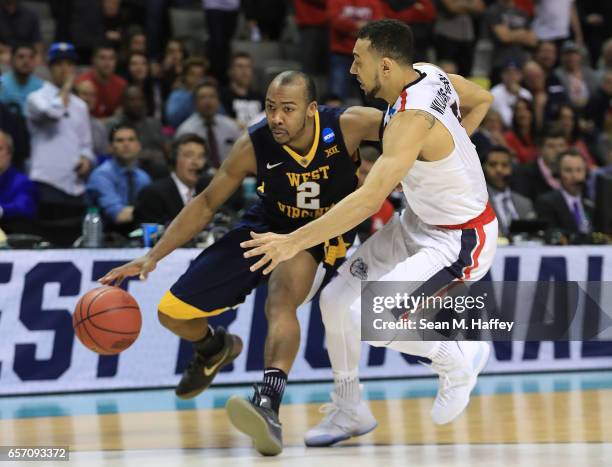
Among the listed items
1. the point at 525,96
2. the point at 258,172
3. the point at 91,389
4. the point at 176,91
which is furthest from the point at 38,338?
the point at 525,96

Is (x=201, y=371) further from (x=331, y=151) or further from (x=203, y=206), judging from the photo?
(x=331, y=151)

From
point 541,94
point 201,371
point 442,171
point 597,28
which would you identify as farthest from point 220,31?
point 442,171

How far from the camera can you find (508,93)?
547 inches

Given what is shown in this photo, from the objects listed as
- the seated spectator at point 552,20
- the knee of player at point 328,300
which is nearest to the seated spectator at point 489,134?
the seated spectator at point 552,20

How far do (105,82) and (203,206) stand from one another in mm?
5968

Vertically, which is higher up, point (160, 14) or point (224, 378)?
point (160, 14)

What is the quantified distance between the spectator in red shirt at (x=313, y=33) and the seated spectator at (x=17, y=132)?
3929mm

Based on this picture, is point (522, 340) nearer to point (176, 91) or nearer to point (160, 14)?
point (176, 91)

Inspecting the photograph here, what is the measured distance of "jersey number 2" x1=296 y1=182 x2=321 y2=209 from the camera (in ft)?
21.1

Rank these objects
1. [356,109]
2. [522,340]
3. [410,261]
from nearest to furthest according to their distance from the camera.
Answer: [410,261] → [356,109] → [522,340]

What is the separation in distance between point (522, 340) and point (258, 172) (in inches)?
141

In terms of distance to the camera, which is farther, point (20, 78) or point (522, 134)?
point (522, 134)

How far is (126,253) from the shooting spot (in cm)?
850

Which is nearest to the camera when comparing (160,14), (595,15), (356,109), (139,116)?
(356,109)
